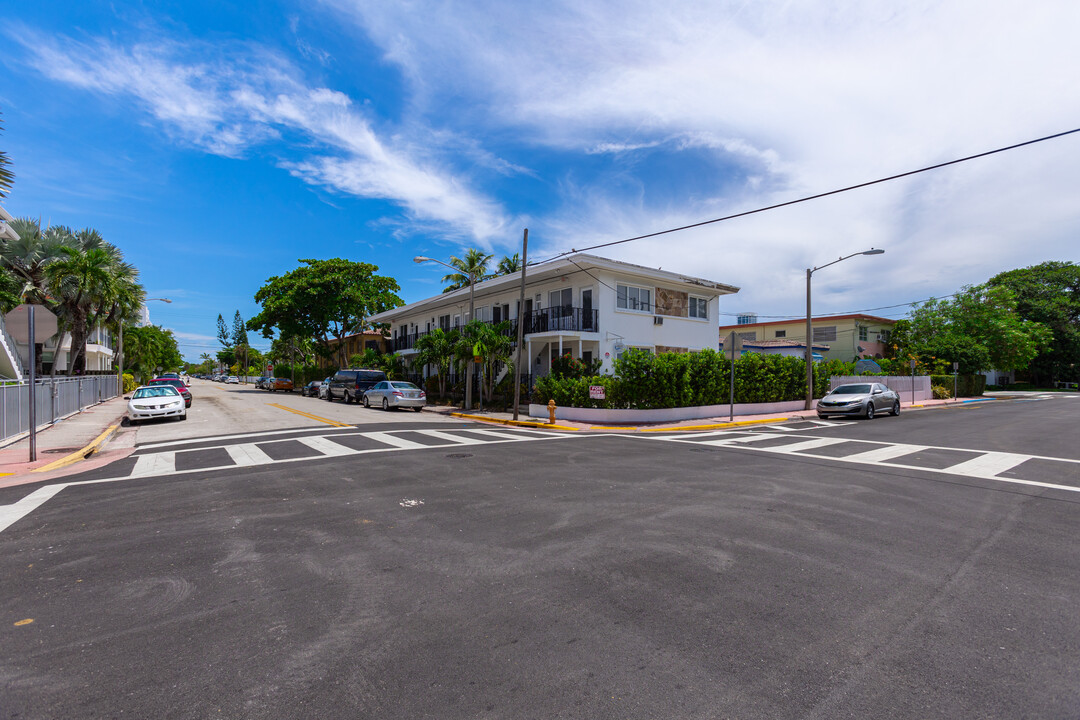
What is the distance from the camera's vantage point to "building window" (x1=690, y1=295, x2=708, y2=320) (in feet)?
94.0

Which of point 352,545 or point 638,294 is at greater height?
point 638,294

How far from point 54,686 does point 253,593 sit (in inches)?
52.4

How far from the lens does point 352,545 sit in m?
5.38

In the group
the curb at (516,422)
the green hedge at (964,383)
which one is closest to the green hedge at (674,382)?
the curb at (516,422)

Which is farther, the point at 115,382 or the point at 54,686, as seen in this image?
the point at 115,382

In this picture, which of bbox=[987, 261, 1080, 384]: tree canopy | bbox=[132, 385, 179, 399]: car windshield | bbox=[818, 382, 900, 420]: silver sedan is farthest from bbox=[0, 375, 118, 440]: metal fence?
bbox=[987, 261, 1080, 384]: tree canopy

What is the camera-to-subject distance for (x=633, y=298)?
2580 cm

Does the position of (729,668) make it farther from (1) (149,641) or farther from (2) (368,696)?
(1) (149,641)

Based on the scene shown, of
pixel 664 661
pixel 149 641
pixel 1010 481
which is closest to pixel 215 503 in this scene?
pixel 149 641

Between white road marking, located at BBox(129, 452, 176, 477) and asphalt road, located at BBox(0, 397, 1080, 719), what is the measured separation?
4.02 ft

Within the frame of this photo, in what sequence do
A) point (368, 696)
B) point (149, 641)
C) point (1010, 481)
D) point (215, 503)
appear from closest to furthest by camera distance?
point (368, 696) → point (149, 641) → point (215, 503) → point (1010, 481)

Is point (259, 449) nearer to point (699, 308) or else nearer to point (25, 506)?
point (25, 506)

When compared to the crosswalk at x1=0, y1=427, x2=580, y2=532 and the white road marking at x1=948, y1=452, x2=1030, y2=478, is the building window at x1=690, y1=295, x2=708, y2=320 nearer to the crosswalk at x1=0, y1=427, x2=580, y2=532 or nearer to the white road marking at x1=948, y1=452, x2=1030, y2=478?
the crosswalk at x1=0, y1=427, x2=580, y2=532

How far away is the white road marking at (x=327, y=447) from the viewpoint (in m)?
11.6
